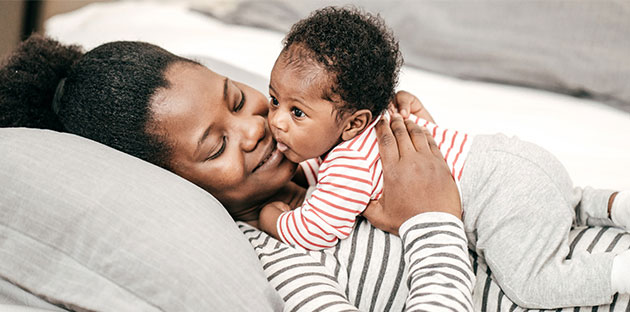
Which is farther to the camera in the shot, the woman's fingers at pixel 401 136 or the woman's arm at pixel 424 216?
the woman's fingers at pixel 401 136

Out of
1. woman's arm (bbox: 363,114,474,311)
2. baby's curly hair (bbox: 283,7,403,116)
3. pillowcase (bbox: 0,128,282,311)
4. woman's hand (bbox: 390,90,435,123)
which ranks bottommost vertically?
pillowcase (bbox: 0,128,282,311)

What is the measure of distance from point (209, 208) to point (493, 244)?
1.71 feet

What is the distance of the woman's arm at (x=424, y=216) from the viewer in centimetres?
84

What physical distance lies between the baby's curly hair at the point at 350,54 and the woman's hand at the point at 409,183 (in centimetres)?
9

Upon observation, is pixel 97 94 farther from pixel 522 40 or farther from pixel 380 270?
pixel 522 40

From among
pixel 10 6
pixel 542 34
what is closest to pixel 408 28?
pixel 542 34

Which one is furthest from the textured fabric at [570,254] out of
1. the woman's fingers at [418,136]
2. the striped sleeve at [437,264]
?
the woman's fingers at [418,136]

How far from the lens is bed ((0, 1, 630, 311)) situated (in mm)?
750

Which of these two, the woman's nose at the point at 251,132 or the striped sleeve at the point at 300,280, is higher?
the woman's nose at the point at 251,132

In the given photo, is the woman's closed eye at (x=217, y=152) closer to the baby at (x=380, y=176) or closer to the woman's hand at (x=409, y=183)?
the baby at (x=380, y=176)

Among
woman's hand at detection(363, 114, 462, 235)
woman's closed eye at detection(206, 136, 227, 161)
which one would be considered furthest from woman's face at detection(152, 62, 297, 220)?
woman's hand at detection(363, 114, 462, 235)

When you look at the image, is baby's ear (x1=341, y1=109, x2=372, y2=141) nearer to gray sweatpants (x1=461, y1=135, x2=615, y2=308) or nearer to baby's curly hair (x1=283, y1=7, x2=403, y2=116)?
baby's curly hair (x1=283, y1=7, x2=403, y2=116)

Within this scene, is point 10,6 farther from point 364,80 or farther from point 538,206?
point 538,206

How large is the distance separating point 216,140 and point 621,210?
2.61 feet
